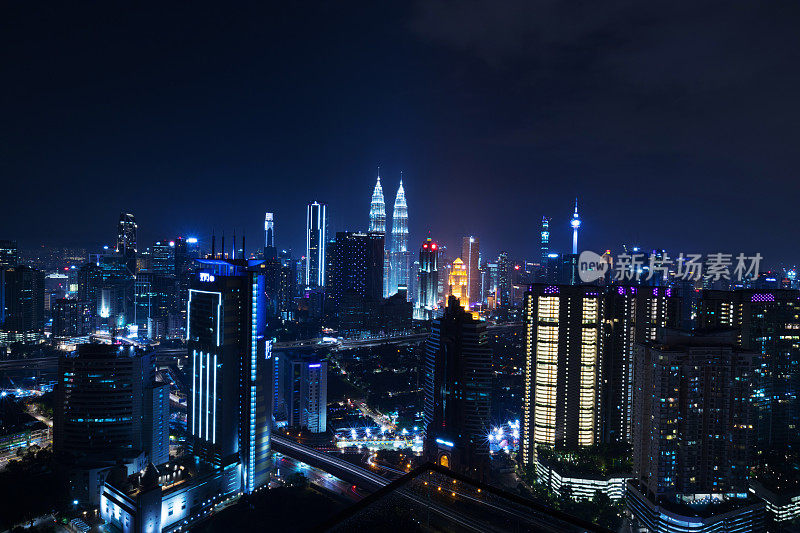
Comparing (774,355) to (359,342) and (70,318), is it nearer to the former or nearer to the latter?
(359,342)

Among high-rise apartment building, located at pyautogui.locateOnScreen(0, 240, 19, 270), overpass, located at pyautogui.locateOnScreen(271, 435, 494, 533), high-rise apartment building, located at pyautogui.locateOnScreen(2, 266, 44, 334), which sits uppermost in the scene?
high-rise apartment building, located at pyautogui.locateOnScreen(0, 240, 19, 270)

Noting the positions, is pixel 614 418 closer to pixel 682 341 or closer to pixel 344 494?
pixel 682 341

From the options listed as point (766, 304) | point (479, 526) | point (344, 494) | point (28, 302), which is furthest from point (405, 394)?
point (28, 302)

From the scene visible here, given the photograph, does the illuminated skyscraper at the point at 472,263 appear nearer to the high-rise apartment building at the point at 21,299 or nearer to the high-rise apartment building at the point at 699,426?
the high-rise apartment building at the point at 21,299

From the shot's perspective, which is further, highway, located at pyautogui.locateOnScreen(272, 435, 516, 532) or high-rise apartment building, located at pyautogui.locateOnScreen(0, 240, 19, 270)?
high-rise apartment building, located at pyautogui.locateOnScreen(0, 240, 19, 270)

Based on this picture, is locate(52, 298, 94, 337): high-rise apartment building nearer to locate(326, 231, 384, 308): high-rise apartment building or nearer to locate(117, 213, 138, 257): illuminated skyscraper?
locate(117, 213, 138, 257): illuminated skyscraper

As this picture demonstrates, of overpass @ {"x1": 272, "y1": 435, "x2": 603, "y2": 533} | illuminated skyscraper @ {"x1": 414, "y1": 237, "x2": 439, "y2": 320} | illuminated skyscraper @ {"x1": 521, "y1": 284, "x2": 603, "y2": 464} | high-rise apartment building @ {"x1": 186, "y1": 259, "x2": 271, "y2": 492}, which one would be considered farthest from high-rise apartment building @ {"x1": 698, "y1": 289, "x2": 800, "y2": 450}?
illuminated skyscraper @ {"x1": 414, "y1": 237, "x2": 439, "y2": 320}

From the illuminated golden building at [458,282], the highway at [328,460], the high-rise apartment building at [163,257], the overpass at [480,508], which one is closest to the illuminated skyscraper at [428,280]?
the illuminated golden building at [458,282]
